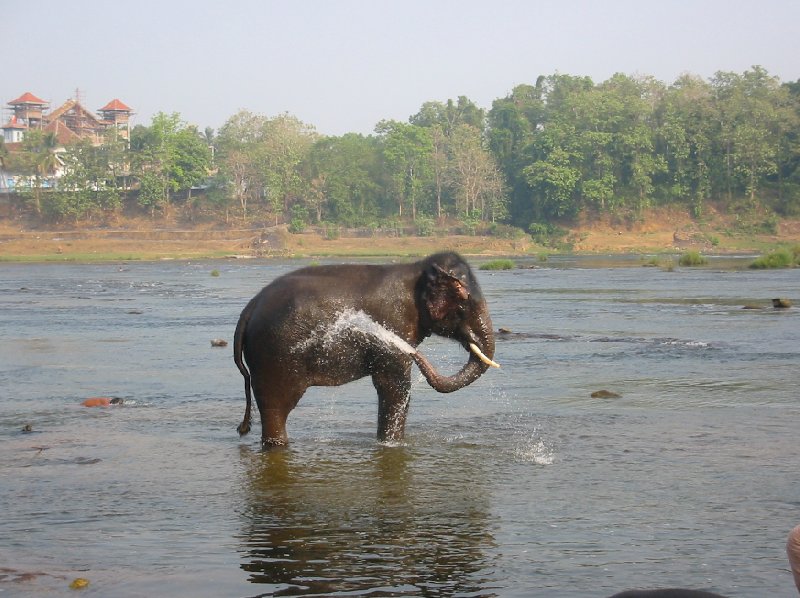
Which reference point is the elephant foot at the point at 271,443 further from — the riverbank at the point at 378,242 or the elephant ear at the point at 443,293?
the riverbank at the point at 378,242

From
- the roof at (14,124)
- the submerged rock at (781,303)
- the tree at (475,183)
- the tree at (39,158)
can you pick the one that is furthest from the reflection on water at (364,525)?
the roof at (14,124)

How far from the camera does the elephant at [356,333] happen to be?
8.58 m

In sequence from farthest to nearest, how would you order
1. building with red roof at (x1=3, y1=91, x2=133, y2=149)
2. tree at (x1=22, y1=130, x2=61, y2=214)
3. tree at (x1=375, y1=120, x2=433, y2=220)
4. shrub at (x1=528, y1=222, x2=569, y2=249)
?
building with red roof at (x1=3, y1=91, x2=133, y2=149), tree at (x1=375, y1=120, x2=433, y2=220), tree at (x1=22, y1=130, x2=61, y2=214), shrub at (x1=528, y1=222, x2=569, y2=249)

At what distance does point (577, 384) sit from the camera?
12812 mm

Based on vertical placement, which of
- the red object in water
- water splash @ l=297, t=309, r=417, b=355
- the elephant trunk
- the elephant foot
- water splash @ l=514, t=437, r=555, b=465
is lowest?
the red object in water

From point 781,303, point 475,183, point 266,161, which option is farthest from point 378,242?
point 781,303

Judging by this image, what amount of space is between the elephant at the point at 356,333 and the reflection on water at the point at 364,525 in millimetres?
554

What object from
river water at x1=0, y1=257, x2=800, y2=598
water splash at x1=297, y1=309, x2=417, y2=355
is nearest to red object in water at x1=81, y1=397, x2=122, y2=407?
river water at x1=0, y1=257, x2=800, y2=598

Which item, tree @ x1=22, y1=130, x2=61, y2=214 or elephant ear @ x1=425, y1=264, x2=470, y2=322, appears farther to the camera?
tree @ x1=22, y1=130, x2=61, y2=214

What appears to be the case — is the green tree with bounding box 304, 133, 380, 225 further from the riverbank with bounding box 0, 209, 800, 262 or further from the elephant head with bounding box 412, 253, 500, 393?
the elephant head with bounding box 412, 253, 500, 393

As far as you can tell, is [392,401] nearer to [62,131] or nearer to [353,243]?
[353,243]

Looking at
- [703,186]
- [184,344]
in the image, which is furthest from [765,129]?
[184,344]

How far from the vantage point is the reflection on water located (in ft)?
18.2

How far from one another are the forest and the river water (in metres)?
67.4
